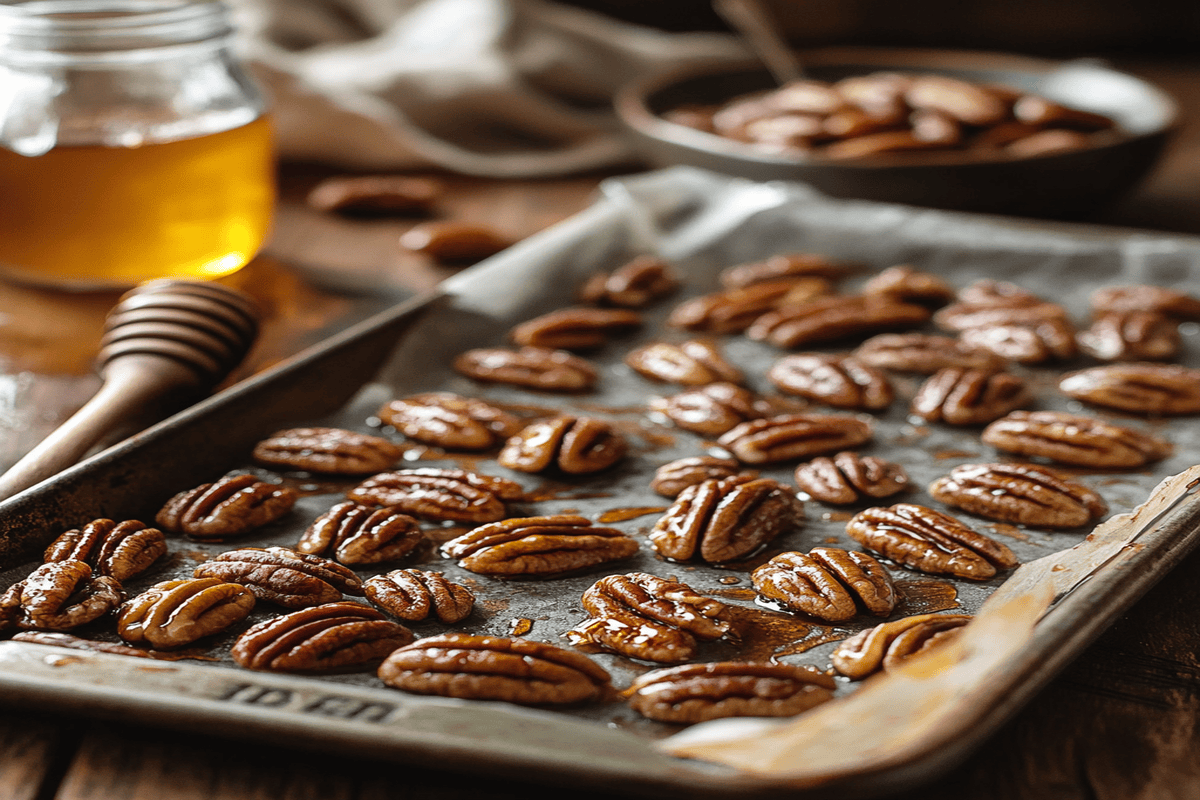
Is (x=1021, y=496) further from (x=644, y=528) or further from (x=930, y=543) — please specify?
(x=644, y=528)

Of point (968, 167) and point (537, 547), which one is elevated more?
point (968, 167)

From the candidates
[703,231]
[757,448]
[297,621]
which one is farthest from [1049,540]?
[703,231]

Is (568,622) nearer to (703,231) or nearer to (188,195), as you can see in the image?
(188,195)

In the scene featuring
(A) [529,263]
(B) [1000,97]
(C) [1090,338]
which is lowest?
(A) [529,263]

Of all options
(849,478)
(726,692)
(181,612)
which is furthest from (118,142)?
(726,692)

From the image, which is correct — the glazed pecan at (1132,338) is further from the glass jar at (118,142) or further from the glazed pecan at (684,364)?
the glass jar at (118,142)

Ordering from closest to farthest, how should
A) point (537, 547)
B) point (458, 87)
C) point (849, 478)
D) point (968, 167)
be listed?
point (537, 547), point (849, 478), point (968, 167), point (458, 87)

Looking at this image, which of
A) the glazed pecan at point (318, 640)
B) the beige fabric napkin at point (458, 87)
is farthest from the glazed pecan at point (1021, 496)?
the beige fabric napkin at point (458, 87)
